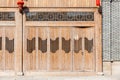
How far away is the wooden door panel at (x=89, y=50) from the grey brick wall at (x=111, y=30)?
541mm

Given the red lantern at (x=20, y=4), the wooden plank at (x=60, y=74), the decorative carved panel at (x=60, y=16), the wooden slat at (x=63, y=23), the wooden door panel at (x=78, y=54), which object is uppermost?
the red lantern at (x=20, y=4)

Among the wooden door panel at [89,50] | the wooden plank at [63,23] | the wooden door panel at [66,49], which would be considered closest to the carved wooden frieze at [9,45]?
the wooden plank at [63,23]

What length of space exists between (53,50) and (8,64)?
2117mm

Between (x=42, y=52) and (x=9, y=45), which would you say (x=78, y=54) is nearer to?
(x=42, y=52)

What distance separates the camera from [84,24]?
15383 millimetres

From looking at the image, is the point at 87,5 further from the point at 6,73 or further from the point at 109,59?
the point at 6,73

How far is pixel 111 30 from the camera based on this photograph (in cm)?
1537

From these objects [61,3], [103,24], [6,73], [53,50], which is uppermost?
[61,3]

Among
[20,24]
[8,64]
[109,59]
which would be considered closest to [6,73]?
[8,64]

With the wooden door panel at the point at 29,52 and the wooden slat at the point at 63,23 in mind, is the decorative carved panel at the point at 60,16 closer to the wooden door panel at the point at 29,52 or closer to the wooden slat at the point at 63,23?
the wooden slat at the point at 63,23

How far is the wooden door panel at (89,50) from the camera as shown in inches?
608

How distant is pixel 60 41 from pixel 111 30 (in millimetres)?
2338

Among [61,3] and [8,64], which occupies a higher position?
[61,3]

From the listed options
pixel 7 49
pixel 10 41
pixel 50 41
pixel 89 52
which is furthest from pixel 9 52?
pixel 89 52
